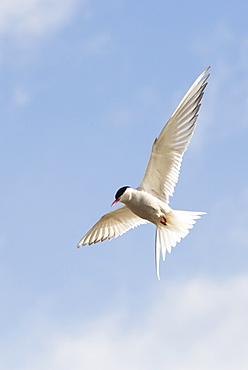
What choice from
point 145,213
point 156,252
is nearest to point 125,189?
point 145,213

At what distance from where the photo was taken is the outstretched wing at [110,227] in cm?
A: 1131

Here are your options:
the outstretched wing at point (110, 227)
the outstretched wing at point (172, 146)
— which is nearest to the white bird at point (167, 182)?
the outstretched wing at point (172, 146)

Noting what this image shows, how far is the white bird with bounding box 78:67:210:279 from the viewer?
9.70 m

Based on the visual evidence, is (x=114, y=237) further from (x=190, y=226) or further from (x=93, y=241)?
(x=190, y=226)

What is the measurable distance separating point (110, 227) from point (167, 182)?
1.67m

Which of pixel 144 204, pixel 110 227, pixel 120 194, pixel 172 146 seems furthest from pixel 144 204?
pixel 110 227

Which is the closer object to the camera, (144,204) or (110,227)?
(144,204)

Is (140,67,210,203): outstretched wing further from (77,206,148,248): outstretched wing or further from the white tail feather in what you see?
(77,206,148,248): outstretched wing

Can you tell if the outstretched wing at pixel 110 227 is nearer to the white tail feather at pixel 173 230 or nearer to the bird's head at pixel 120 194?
the white tail feather at pixel 173 230

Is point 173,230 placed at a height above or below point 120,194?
below

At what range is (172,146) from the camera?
32.7 feet

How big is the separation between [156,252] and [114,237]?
118 cm

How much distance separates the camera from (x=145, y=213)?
9.91 meters

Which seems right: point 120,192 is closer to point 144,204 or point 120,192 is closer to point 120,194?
point 120,194
